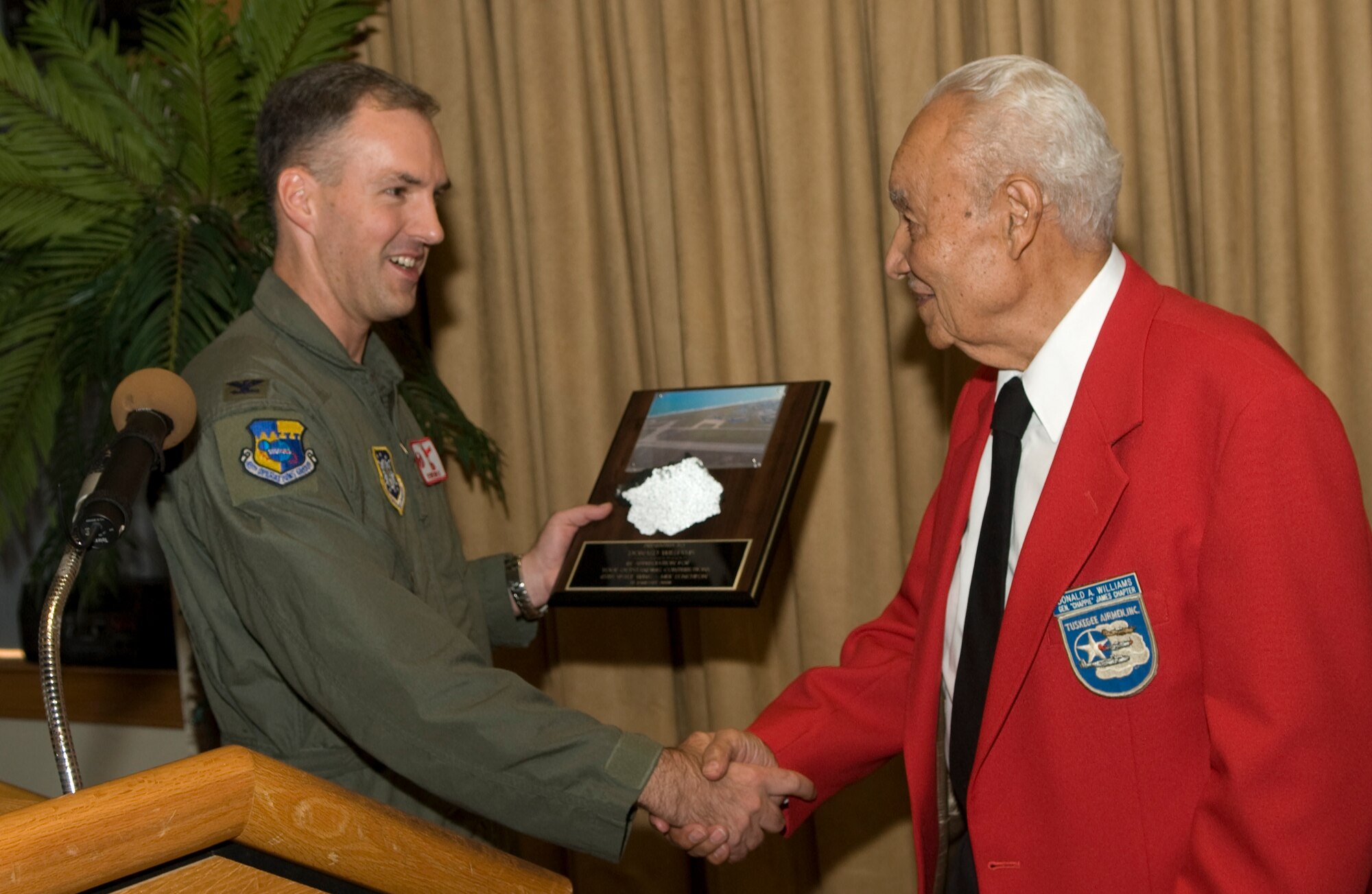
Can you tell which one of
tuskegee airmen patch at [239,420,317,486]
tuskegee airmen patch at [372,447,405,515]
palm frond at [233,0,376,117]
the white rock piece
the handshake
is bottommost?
the handshake

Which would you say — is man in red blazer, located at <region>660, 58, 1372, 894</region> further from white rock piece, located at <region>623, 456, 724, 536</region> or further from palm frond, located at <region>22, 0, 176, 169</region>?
palm frond, located at <region>22, 0, 176, 169</region>

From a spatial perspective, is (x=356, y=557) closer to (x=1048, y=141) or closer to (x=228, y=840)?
(x=228, y=840)

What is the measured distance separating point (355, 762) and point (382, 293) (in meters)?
0.84

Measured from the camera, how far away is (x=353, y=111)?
216cm

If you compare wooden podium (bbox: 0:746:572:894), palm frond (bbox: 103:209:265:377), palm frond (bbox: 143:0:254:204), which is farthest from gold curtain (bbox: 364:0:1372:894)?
wooden podium (bbox: 0:746:572:894)

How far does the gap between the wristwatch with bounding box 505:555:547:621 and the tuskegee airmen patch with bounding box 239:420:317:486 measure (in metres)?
0.78

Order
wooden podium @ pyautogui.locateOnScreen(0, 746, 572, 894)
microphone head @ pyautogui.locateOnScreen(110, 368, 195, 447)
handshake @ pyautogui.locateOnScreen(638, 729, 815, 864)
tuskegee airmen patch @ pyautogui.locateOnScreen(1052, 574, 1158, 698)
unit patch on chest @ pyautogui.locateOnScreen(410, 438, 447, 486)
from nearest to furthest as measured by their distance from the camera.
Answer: wooden podium @ pyautogui.locateOnScreen(0, 746, 572, 894) < microphone head @ pyautogui.locateOnScreen(110, 368, 195, 447) < tuskegee airmen patch @ pyautogui.locateOnScreen(1052, 574, 1158, 698) < handshake @ pyautogui.locateOnScreen(638, 729, 815, 864) < unit patch on chest @ pyautogui.locateOnScreen(410, 438, 447, 486)

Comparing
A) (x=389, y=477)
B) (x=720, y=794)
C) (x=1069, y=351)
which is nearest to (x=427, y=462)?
(x=389, y=477)

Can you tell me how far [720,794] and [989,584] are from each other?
627 mm

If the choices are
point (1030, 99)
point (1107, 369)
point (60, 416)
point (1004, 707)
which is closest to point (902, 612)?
point (1004, 707)

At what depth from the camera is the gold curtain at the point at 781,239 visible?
2.37 m

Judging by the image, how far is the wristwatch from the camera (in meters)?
2.50

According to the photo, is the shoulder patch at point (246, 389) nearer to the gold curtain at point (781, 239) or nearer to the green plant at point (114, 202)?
the green plant at point (114, 202)

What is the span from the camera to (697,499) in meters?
2.13
